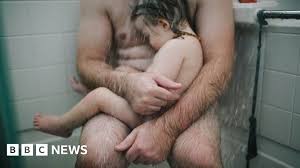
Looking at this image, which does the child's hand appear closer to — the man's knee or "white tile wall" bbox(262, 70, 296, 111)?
the man's knee

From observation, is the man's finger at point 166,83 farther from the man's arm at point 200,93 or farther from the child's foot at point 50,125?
the child's foot at point 50,125

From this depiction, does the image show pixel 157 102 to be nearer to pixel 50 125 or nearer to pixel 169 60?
pixel 169 60

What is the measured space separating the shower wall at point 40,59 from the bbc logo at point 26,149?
0.04ft

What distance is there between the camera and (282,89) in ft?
2.85

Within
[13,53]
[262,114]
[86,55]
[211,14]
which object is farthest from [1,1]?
[262,114]

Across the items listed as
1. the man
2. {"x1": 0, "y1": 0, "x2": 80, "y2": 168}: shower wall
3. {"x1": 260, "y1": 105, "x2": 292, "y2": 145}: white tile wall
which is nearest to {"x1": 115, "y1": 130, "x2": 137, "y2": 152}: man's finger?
the man

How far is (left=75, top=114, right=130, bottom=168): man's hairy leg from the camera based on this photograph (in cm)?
70

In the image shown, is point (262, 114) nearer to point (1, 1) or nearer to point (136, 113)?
point (136, 113)

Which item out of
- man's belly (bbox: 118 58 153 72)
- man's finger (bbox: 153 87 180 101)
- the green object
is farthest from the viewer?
man's belly (bbox: 118 58 153 72)

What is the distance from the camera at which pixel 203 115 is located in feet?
2.62

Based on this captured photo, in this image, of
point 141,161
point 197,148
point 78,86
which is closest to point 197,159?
point 197,148

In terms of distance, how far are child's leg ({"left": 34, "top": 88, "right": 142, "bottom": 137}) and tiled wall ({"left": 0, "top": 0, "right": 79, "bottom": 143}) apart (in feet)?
0.07

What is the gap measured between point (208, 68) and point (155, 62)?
0.14m

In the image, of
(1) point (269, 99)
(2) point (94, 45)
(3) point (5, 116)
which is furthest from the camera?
(1) point (269, 99)
